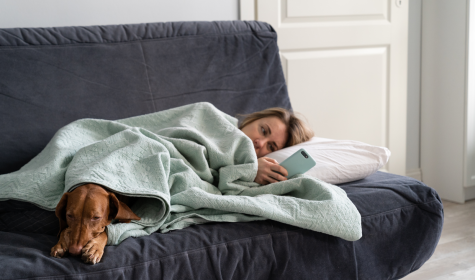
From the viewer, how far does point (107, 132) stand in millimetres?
1360

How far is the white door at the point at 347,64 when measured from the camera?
2.25m

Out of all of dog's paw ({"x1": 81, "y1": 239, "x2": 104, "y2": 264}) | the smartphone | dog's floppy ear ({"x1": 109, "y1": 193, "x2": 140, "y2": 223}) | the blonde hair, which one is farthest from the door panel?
dog's paw ({"x1": 81, "y1": 239, "x2": 104, "y2": 264})

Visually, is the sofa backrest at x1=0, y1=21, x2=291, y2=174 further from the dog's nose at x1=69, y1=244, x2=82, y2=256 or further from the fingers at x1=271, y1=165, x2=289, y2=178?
the dog's nose at x1=69, y1=244, x2=82, y2=256

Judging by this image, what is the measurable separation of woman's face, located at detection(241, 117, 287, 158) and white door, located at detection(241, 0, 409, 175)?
31.2 inches

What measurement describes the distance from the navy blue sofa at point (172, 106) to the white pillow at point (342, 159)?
0.15ft

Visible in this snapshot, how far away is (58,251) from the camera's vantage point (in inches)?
34.6

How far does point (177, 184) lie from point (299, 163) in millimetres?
355

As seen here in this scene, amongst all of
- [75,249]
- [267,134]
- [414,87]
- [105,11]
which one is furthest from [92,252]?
[414,87]

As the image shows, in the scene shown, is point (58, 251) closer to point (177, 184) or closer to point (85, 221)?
point (85, 221)

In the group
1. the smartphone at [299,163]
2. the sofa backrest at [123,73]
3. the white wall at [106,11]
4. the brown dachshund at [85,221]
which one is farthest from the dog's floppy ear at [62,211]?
the white wall at [106,11]

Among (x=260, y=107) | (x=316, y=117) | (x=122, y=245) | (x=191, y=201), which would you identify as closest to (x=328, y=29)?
(x=316, y=117)

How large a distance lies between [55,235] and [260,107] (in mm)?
919

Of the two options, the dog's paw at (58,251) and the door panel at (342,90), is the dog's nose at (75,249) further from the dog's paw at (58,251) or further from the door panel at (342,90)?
the door panel at (342,90)

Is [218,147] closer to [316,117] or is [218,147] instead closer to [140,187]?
[140,187]
